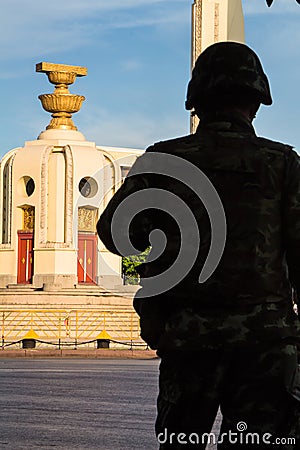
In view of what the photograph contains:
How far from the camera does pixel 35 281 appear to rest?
56.6 m

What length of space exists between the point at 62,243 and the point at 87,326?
14.7 metres

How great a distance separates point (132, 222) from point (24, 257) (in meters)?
53.9

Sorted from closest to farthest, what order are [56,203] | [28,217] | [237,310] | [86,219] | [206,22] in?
[237,310], [56,203], [28,217], [86,219], [206,22]

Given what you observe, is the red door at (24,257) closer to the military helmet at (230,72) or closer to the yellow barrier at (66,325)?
the yellow barrier at (66,325)

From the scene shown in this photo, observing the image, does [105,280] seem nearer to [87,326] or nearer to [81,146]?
[81,146]

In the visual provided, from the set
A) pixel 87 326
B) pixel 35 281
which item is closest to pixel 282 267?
pixel 87 326

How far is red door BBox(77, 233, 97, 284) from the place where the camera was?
58500mm

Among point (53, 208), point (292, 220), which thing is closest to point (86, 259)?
point (53, 208)

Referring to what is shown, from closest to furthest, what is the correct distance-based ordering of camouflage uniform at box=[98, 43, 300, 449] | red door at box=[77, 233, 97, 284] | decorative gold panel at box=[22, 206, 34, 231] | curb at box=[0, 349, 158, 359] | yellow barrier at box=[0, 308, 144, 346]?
camouflage uniform at box=[98, 43, 300, 449], curb at box=[0, 349, 158, 359], yellow barrier at box=[0, 308, 144, 346], decorative gold panel at box=[22, 206, 34, 231], red door at box=[77, 233, 97, 284]

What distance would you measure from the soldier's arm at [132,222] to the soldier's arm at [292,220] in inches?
19.0

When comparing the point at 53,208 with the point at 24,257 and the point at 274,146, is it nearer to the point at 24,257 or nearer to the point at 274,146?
the point at 24,257

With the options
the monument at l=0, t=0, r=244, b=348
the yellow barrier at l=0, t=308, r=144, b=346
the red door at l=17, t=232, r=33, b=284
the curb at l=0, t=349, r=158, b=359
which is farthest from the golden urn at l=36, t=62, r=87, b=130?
the curb at l=0, t=349, r=158, b=359

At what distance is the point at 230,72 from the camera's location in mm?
4812

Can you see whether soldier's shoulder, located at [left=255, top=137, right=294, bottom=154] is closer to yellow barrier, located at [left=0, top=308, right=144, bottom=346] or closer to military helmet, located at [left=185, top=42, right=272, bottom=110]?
military helmet, located at [left=185, top=42, right=272, bottom=110]
